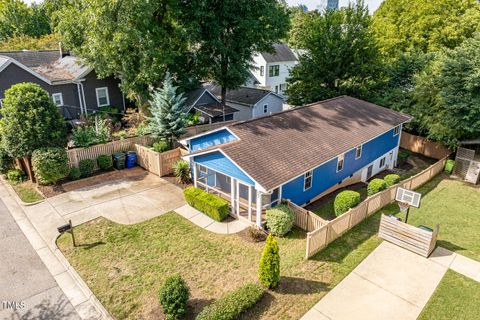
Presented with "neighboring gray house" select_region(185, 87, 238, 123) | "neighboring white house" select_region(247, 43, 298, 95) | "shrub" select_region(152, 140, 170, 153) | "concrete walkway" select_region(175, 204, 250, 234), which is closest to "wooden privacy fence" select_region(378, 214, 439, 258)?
"concrete walkway" select_region(175, 204, 250, 234)

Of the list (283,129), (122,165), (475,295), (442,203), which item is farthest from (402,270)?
(122,165)

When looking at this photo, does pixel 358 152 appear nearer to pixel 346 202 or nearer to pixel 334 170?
pixel 334 170

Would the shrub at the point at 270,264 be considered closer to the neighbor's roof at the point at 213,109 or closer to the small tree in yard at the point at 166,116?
the small tree in yard at the point at 166,116

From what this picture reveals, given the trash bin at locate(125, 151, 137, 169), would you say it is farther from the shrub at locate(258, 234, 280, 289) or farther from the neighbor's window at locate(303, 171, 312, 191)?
the shrub at locate(258, 234, 280, 289)

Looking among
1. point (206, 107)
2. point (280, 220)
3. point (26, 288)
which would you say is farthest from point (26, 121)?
point (206, 107)

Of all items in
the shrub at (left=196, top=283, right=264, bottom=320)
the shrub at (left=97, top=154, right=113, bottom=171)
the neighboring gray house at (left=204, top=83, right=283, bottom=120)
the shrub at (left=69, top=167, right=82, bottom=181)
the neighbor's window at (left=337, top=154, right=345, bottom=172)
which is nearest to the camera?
the shrub at (left=196, top=283, right=264, bottom=320)

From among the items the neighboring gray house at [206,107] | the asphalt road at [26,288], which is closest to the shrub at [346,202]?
the asphalt road at [26,288]

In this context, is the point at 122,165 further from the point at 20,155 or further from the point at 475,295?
the point at 475,295
